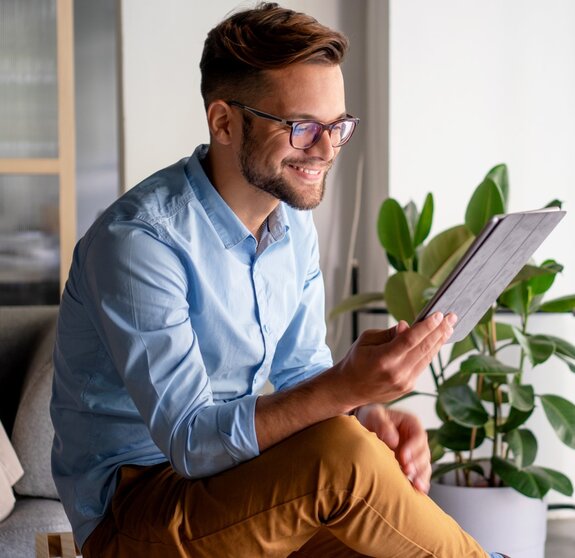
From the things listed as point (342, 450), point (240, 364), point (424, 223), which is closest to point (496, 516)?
point (424, 223)

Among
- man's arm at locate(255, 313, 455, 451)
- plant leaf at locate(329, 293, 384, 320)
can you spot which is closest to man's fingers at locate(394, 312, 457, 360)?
man's arm at locate(255, 313, 455, 451)

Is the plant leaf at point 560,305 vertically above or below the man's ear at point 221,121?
below

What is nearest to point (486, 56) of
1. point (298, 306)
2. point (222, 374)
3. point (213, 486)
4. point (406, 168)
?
point (406, 168)

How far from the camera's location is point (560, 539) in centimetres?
325

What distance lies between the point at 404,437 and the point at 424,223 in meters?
1.47

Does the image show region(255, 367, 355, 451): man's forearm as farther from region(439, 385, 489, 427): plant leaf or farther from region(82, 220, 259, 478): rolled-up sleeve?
region(439, 385, 489, 427): plant leaf

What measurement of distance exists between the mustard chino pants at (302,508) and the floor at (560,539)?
6.00 ft

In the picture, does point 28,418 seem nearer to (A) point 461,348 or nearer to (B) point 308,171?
(B) point 308,171

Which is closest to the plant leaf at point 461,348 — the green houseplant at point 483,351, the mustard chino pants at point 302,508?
the green houseplant at point 483,351

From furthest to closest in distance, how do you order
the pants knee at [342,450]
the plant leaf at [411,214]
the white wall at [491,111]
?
the white wall at [491,111]
the plant leaf at [411,214]
the pants knee at [342,450]

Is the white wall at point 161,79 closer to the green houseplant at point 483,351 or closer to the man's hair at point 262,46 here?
the green houseplant at point 483,351

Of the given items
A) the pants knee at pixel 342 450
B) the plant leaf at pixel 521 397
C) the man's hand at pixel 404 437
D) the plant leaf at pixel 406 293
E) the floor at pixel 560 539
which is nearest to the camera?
the pants knee at pixel 342 450

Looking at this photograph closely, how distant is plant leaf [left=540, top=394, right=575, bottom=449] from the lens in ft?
8.87

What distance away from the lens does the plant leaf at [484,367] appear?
8.75 ft
